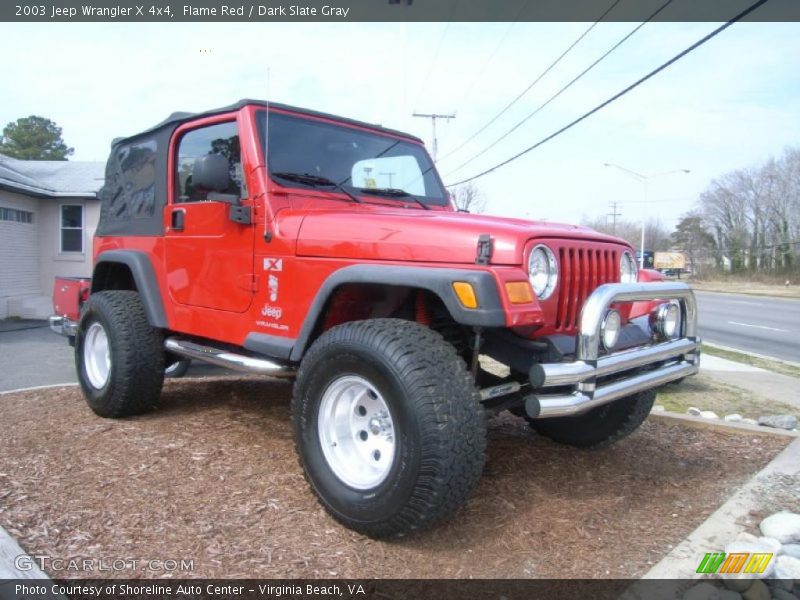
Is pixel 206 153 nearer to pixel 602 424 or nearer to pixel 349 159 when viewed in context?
pixel 349 159

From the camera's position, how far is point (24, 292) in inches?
563

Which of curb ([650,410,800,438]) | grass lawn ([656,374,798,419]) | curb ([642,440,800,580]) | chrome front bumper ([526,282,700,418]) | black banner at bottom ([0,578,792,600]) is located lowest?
grass lawn ([656,374,798,419])

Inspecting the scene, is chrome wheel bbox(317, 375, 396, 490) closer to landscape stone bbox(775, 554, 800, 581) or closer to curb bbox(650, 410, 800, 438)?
landscape stone bbox(775, 554, 800, 581)

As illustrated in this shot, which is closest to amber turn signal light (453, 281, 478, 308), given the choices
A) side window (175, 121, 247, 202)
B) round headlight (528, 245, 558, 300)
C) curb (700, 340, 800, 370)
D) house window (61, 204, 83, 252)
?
round headlight (528, 245, 558, 300)

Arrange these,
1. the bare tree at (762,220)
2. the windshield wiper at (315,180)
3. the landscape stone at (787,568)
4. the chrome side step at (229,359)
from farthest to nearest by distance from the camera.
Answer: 1. the bare tree at (762,220)
2. the windshield wiper at (315,180)
3. the chrome side step at (229,359)
4. the landscape stone at (787,568)

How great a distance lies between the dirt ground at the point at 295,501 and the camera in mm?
2621

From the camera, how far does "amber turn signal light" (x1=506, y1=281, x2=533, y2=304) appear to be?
2578 mm

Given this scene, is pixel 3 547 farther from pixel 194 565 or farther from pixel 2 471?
pixel 2 471

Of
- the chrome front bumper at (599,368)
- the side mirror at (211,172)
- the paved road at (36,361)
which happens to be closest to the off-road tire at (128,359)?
the side mirror at (211,172)

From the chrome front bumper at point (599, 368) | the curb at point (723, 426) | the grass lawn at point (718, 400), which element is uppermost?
the chrome front bumper at point (599, 368)

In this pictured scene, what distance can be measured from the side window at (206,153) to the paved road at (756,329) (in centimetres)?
1029

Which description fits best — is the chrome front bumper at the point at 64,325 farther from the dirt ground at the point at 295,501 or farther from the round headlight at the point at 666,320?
the round headlight at the point at 666,320

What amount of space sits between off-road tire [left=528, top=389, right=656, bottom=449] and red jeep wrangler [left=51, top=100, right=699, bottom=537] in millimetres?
13

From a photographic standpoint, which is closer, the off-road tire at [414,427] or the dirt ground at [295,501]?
the off-road tire at [414,427]
